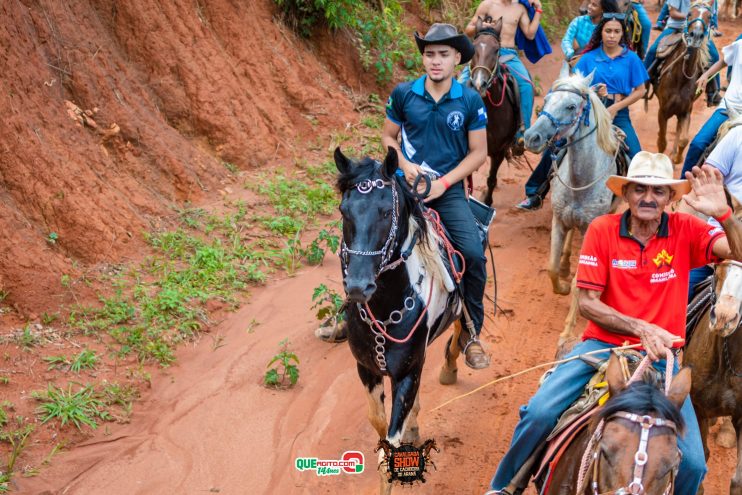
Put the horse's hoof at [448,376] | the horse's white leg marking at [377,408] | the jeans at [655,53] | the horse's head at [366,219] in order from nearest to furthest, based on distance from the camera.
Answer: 1. the horse's head at [366,219]
2. the horse's white leg marking at [377,408]
3. the horse's hoof at [448,376]
4. the jeans at [655,53]

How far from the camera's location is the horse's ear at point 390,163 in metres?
4.91

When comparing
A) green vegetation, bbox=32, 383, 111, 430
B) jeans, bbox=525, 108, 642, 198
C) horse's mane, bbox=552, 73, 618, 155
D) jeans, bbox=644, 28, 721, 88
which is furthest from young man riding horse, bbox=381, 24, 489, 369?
jeans, bbox=644, 28, 721, 88

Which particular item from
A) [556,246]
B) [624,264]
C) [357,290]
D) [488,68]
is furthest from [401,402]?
[488,68]

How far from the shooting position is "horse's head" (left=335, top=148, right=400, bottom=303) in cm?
464

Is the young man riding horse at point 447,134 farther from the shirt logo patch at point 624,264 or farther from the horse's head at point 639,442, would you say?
the horse's head at point 639,442

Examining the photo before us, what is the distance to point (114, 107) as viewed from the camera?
9453 mm

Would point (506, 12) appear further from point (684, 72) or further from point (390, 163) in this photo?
point (390, 163)

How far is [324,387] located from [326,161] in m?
4.98

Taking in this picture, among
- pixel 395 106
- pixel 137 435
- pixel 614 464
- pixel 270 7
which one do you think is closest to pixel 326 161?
pixel 270 7

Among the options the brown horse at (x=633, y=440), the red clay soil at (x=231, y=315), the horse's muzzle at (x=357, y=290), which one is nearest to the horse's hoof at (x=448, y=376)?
the red clay soil at (x=231, y=315)

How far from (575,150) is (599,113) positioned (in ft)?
1.49

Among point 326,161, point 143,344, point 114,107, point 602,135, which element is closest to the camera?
point 143,344

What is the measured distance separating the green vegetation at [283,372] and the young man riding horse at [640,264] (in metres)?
3.05

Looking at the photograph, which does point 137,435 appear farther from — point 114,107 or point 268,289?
point 114,107
